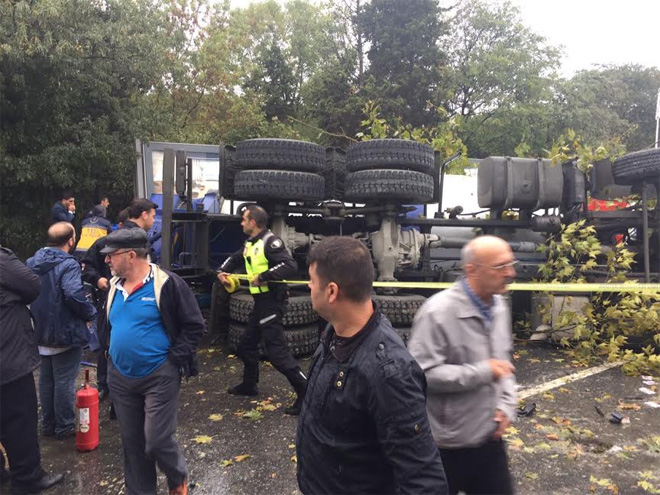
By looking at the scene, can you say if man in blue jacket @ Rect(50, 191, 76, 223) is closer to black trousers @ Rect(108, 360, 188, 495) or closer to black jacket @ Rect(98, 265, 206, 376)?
black jacket @ Rect(98, 265, 206, 376)

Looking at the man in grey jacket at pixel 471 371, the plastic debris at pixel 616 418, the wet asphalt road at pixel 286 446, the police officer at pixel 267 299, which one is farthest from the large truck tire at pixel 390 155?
the man in grey jacket at pixel 471 371

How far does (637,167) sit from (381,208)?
3.55m

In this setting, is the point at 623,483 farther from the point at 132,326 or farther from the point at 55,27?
the point at 55,27

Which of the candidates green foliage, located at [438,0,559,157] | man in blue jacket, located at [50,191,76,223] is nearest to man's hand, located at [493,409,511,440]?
man in blue jacket, located at [50,191,76,223]

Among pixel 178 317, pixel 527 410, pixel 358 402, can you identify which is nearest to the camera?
pixel 358 402

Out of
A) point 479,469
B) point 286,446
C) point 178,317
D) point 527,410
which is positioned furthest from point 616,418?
point 178,317

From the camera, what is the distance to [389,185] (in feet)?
21.0

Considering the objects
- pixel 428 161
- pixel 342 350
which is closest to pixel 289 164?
pixel 428 161

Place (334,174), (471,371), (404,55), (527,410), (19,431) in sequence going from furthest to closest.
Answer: (404,55)
(334,174)
(527,410)
(19,431)
(471,371)

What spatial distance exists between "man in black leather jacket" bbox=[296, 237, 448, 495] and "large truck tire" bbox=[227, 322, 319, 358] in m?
4.42

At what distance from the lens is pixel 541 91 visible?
98.9 feet

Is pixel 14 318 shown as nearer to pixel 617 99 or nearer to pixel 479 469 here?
pixel 479 469

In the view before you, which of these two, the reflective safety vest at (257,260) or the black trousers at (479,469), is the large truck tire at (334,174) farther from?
the black trousers at (479,469)

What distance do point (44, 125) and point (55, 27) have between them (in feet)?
6.80
